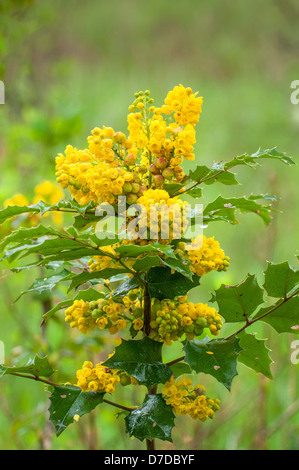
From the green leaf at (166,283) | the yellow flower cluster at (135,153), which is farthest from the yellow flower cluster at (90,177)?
the green leaf at (166,283)

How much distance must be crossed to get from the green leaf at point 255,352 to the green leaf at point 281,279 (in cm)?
7

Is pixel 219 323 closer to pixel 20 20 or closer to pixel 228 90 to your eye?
pixel 20 20

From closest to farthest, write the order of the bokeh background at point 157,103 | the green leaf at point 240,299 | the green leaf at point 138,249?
the green leaf at point 138,249 → the green leaf at point 240,299 → the bokeh background at point 157,103

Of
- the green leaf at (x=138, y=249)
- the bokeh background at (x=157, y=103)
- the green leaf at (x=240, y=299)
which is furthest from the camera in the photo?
the bokeh background at (x=157, y=103)

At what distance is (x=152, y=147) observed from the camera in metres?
0.59

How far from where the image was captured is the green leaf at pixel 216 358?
21.3 inches

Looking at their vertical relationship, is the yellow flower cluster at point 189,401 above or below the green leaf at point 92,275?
below

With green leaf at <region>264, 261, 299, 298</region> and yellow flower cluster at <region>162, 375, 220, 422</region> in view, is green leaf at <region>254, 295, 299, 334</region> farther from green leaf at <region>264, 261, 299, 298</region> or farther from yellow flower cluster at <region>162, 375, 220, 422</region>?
yellow flower cluster at <region>162, 375, 220, 422</region>

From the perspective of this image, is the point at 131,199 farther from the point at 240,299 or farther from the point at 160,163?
the point at 240,299

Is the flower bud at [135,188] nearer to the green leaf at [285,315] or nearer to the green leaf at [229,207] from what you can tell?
the green leaf at [229,207]

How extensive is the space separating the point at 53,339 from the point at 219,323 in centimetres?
148

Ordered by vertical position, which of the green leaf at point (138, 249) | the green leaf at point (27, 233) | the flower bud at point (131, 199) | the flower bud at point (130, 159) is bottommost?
the green leaf at point (138, 249)

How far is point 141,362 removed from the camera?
1.90 ft

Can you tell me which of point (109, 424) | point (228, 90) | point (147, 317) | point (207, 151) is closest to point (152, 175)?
point (147, 317)
